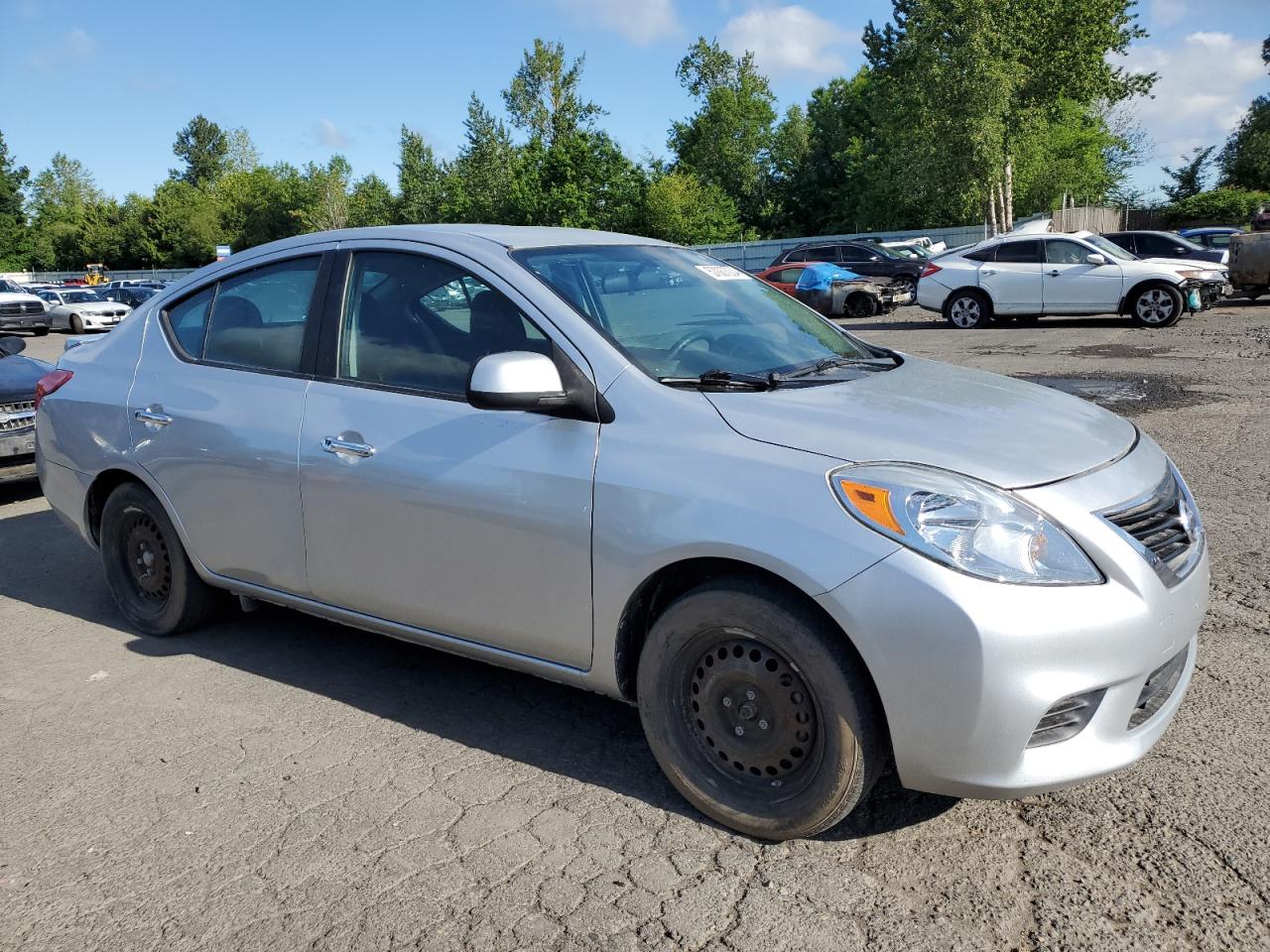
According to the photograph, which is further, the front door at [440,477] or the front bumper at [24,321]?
the front bumper at [24,321]

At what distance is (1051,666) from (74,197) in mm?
138611

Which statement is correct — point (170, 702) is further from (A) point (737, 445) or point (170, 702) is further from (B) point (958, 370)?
(B) point (958, 370)

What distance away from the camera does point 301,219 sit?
8400 cm

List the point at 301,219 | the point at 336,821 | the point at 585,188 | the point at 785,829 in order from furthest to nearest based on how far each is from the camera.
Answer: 1. the point at 301,219
2. the point at 585,188
3. the point at 336,821
4. the point at 785,829

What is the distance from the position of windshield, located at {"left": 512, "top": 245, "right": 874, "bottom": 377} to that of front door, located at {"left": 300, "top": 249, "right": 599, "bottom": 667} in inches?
9.6

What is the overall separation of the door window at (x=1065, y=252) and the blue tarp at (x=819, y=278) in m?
5.42

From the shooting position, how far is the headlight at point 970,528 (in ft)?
8.39

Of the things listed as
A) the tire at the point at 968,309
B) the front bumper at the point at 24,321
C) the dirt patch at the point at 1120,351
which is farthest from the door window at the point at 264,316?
the front bumper at the point at 24,321

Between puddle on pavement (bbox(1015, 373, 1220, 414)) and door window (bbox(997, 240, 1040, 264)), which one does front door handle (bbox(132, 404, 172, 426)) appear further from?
door window (bbox(997, 240, 1040, 264))

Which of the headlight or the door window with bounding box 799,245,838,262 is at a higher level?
the door window with bounding box 799,245,838,262

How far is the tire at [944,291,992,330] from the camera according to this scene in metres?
19.2

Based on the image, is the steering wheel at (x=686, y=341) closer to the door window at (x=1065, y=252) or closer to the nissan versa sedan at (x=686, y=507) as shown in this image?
the nissan versa sedan at (x=686, y=507)

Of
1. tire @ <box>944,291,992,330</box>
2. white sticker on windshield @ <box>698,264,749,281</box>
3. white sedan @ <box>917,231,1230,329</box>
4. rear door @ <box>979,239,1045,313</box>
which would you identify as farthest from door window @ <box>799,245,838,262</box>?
white sticker on windshield @ <box>698,264,749,281</box>

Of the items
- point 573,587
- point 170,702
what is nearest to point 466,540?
point 573,587
